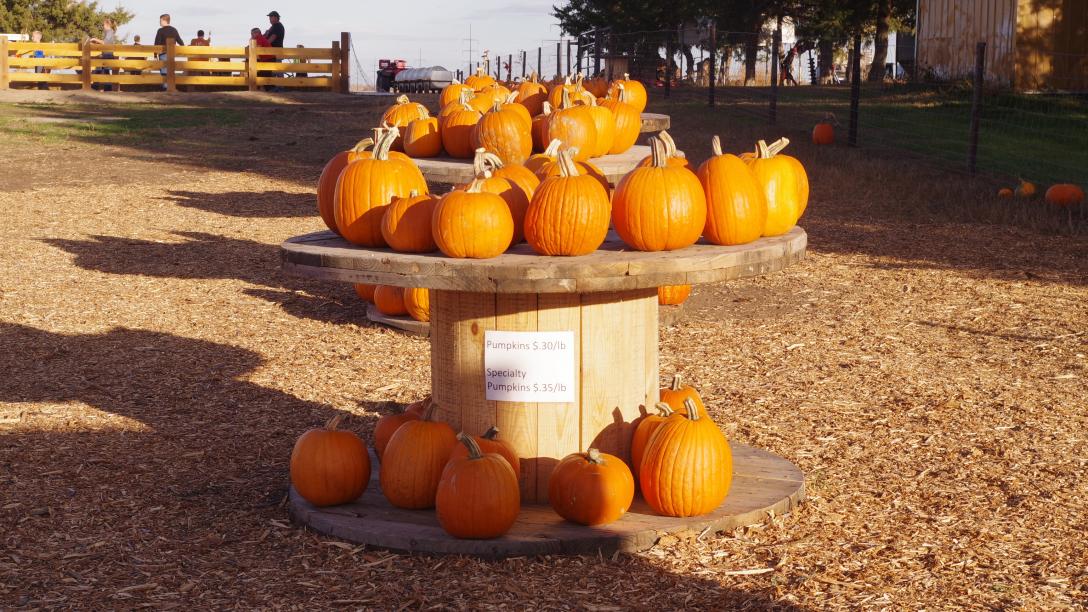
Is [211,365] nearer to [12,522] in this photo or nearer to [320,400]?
[320,400]

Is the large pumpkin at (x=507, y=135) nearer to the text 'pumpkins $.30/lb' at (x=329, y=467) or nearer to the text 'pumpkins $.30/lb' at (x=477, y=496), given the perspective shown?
the text 'pumpkins $.30/lb' at (x=329, y=467)

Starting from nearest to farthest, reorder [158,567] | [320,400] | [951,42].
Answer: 1. [158,567]
2. [320,400]
3. [951,42]

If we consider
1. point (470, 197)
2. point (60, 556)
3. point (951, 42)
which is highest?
point (951, 42)

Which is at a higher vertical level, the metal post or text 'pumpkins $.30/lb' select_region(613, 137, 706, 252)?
the metal post

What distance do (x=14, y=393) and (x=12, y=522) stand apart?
74.9 inches

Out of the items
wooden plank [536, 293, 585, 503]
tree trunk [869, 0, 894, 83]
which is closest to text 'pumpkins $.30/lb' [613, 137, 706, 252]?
wooden plank [536, 293, 585, 503]

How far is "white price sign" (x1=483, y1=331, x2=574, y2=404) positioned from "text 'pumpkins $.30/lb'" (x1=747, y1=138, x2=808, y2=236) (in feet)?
3.06

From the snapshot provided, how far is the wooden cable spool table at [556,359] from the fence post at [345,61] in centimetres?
2541

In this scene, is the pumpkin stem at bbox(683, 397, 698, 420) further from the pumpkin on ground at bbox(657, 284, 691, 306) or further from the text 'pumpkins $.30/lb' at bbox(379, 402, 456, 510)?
the pumpkin on ground at bbox(657, 284, 691, 306)

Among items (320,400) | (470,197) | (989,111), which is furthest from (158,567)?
(989,111)

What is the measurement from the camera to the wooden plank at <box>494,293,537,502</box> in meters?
4.20

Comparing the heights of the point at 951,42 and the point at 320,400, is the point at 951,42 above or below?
above

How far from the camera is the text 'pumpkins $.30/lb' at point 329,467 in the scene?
167 inches

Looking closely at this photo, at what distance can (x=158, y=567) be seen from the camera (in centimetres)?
386
